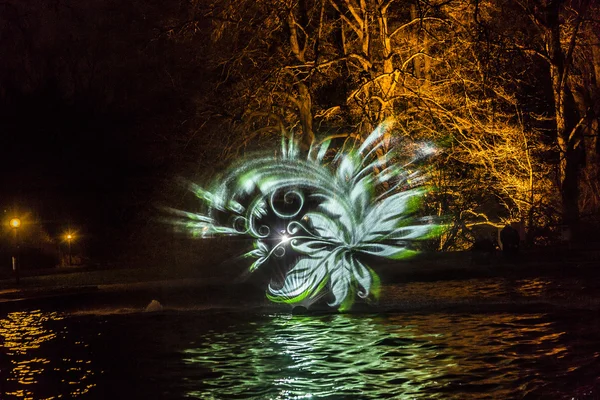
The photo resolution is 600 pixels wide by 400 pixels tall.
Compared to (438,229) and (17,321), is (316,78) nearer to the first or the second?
(438,229)

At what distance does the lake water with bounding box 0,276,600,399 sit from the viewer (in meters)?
8.84

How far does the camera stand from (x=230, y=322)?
14.8 meters

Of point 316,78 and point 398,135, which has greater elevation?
point 316,78

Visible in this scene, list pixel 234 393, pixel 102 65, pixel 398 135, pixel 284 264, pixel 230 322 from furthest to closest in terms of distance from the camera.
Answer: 1. pixel 102 65
2. pixel 398 135
3. pixel 284 264
4. pixel 230 322
5. pixel 234 393

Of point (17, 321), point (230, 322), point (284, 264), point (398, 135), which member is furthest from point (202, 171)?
point (230, 322)

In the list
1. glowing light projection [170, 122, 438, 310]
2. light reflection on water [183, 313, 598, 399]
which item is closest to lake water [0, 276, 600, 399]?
light reflection on water [183, 313, 598, 399]

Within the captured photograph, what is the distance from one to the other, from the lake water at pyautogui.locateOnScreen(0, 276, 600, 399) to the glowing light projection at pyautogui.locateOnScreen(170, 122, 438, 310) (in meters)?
3.35

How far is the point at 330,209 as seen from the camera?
2531cm

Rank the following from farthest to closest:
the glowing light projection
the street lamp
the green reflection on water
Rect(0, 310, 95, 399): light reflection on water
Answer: the street lamp → the glowing light projection → Rect(0, 310, 95, 399): light reflection on water → the green reflection on water

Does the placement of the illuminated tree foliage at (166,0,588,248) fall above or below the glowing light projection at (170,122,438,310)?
above

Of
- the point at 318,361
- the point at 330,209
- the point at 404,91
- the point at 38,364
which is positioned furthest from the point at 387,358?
the point at 404,91

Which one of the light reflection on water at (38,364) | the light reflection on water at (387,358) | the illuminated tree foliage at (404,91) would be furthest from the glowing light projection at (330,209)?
the light reflection on water at (38,364)

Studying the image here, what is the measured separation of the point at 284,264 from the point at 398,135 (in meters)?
7.87

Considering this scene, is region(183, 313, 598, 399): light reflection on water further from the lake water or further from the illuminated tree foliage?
the illuminated tree foliage
